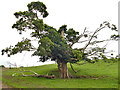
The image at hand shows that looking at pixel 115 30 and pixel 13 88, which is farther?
pixel 115 30

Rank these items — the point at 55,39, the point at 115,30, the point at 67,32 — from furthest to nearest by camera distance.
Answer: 1. the point at 67,32
2. the point at 115,30
3. the point at 55,39

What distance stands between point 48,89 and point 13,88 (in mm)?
4425

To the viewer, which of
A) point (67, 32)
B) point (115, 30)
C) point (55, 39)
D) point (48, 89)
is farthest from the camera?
point (67, 32)

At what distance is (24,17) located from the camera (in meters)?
23.7

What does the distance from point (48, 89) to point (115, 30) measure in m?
17.7

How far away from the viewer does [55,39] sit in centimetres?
2311

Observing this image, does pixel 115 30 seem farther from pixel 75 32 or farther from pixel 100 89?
pixel 100 89

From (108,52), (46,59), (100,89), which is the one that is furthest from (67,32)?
(100,89)

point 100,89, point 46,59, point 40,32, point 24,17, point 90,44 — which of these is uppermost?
point 24,17

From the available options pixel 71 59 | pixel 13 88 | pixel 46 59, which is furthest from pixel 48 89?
pixel 46 59

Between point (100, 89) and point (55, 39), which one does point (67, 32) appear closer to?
point (55, 39)

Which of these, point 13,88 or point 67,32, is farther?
point 67,32

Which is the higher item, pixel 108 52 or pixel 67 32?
pixel 67 32

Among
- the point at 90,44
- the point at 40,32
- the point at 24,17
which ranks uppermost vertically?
the point at 24,17
